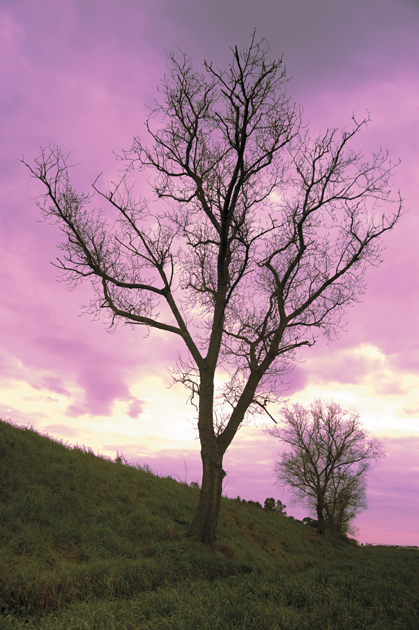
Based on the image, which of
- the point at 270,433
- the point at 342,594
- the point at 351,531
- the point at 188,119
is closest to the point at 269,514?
the point at 270,433

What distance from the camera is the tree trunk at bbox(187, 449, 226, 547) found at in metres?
10.9

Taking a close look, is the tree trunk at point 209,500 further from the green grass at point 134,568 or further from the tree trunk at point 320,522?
the tree trunk at point 320,522

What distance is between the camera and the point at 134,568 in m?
7.41

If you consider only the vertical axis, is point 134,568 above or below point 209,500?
below

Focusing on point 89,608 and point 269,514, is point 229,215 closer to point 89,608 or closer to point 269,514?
point 89,608

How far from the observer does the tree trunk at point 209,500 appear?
10906 mm

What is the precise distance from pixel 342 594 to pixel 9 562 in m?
5.55

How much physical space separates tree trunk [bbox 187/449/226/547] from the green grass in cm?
44

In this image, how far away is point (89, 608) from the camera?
5.38 m

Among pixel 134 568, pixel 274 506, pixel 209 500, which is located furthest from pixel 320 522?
pixel 134 568

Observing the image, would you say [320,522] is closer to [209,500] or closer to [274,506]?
[274,506]

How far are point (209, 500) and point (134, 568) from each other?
13.4 feet

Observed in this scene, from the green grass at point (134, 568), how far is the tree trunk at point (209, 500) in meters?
0.44

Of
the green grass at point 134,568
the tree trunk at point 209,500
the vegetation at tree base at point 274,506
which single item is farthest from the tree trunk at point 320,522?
the tree trunk at point 209,500
